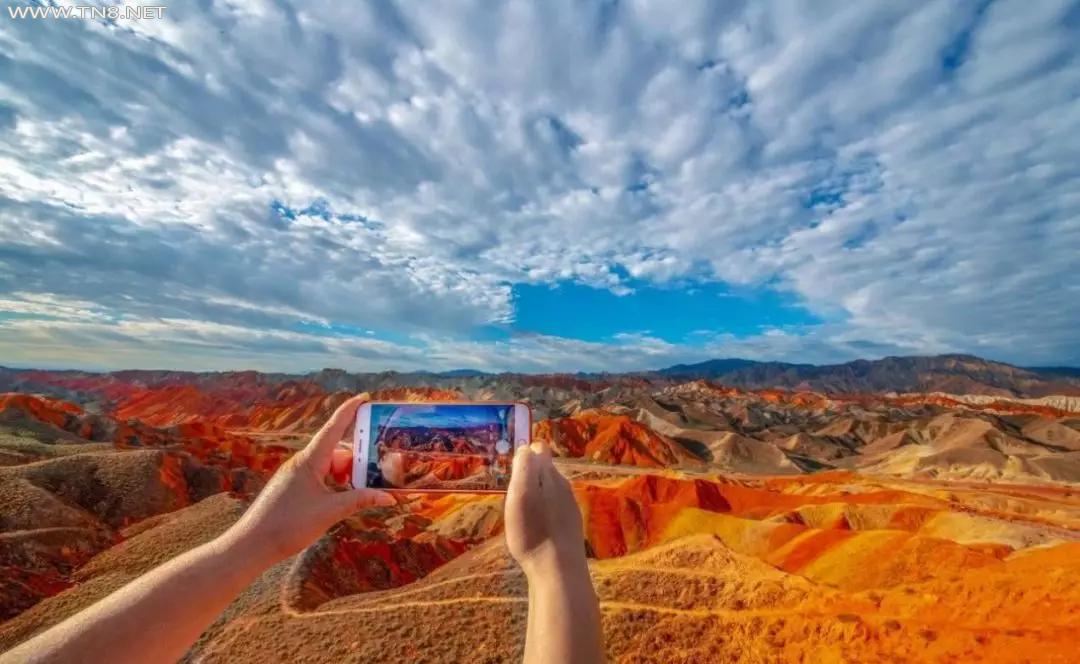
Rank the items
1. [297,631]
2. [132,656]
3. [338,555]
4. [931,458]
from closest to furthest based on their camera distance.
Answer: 1. [132,656]
2. [297,631]
3. [338,555]
4. [931,458]

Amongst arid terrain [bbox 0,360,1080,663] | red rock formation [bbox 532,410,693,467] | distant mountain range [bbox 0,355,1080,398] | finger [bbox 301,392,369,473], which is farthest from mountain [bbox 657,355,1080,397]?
finger [bbox 301,392,369,473]

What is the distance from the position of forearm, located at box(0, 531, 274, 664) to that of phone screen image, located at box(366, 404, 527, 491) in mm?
1632

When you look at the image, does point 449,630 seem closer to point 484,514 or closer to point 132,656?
point 132,656

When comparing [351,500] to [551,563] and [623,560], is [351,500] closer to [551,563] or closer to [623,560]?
[551,563]

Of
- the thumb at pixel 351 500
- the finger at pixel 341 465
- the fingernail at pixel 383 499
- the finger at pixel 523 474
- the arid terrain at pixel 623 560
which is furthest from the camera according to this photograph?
the arid terrain at pixel 623 560

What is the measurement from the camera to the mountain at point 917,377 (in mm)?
131375

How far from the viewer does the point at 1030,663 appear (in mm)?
8320

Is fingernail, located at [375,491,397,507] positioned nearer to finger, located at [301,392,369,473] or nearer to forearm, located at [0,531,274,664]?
finger, located at [301,392,369,473]

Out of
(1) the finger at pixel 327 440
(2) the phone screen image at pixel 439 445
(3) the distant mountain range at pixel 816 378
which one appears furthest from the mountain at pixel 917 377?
(1) the finger at pixel 327 440

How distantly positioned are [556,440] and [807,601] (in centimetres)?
4612

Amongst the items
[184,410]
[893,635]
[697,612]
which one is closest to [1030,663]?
[893,635]

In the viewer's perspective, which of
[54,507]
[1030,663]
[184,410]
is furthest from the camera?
[184,410]

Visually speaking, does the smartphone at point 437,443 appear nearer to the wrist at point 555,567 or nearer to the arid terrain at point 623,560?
the wrist at point 555,567

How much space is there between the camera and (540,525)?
2.36m
